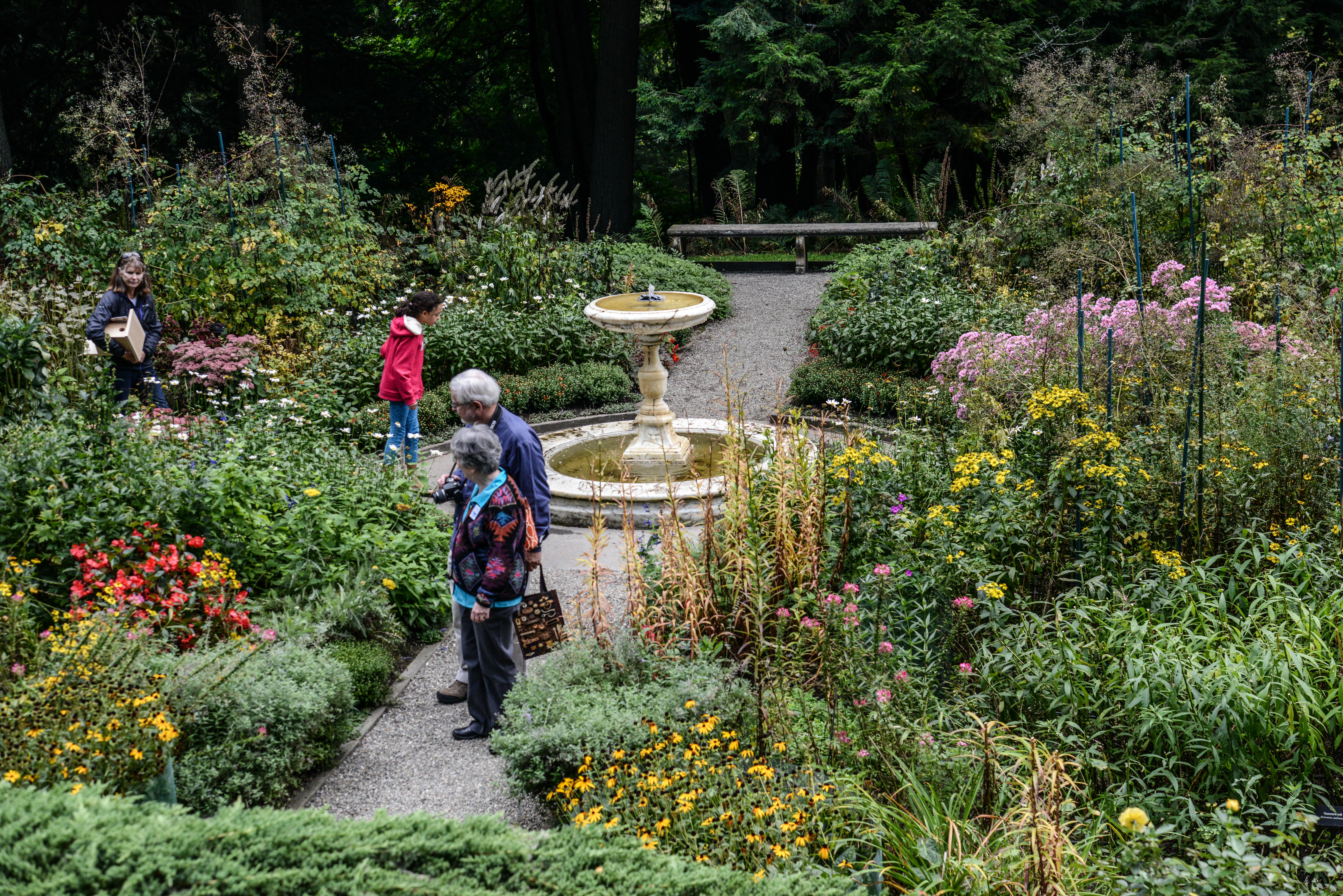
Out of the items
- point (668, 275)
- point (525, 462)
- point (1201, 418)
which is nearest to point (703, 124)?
point (668, 275)

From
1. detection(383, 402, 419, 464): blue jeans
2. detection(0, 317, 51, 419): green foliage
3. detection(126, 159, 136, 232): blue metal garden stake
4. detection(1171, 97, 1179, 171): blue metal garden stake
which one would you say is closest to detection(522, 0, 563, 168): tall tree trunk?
detection(126, 159, 136, 232): blue metal garden stake

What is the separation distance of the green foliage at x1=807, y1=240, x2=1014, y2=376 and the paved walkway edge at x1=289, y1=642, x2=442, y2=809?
602cm

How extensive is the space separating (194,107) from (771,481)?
18.2 m

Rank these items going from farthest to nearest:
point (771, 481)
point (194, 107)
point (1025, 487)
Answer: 1. point (194, 107)
2. point (771, 481)
3. point (1025, 487)

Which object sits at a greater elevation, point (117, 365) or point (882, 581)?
point (117, 365)

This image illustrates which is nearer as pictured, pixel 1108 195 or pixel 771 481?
pixel 771 481

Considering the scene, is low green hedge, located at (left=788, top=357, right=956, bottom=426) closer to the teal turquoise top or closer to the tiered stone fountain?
the tiered stone fountain

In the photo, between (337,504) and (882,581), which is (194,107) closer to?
(337,504)

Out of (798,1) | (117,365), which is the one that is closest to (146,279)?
(117,365)

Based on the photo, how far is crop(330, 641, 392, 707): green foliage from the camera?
15.8 ft

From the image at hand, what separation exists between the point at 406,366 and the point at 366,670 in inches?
138

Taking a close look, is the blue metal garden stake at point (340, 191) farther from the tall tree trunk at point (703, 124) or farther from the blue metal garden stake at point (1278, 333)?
the blue metal garden stake at point (1278, 333)

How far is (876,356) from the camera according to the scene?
10.6 meters

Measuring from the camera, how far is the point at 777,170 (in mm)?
20531
